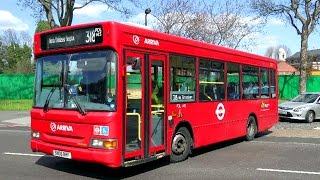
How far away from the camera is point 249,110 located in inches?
512

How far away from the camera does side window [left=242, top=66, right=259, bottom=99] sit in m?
12.6

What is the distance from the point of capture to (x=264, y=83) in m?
14.2

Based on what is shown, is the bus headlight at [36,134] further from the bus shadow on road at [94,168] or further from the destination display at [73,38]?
the destination display at [73,38]

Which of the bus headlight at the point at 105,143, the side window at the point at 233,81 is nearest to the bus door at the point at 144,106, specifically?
the bus headlight at the point at 105,143

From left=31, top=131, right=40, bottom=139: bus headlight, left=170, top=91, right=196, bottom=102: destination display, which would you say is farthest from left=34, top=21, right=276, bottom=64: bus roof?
left=31, top=131, right=40, bottom=139: bus headlight

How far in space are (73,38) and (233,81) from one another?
5326mm

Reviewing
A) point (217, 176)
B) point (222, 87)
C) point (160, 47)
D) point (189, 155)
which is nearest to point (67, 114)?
point (160, 47)

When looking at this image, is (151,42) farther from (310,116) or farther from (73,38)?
(310,116)

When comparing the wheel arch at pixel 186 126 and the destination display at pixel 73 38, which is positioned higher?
the destination display at pixel 73 38

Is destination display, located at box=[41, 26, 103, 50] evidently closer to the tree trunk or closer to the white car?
the white car

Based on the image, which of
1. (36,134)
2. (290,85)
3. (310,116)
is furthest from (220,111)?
(290,85)

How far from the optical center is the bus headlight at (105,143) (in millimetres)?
7453

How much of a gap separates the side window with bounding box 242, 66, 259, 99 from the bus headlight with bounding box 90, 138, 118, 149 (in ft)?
20.0

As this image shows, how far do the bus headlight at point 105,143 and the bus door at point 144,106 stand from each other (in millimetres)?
370
